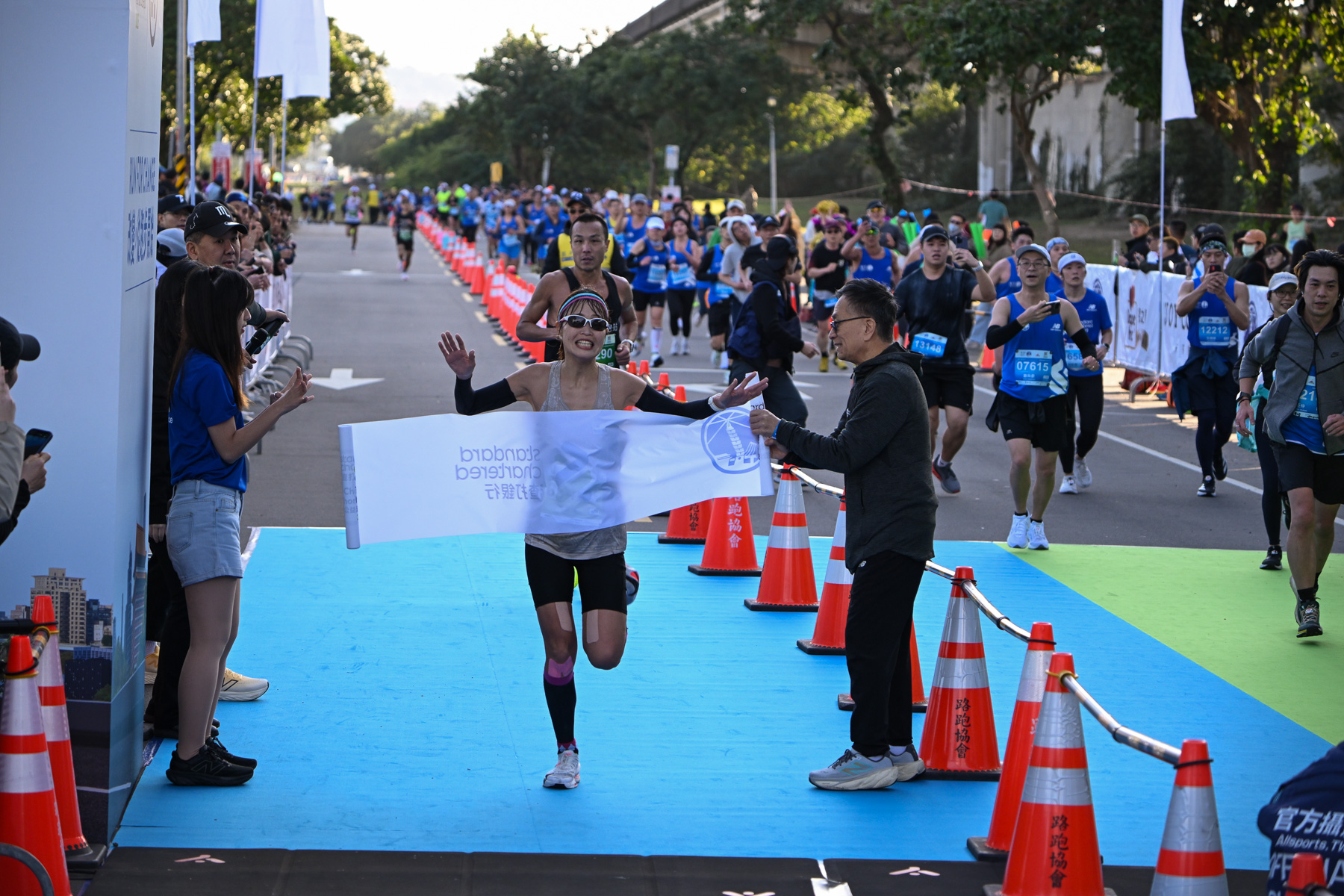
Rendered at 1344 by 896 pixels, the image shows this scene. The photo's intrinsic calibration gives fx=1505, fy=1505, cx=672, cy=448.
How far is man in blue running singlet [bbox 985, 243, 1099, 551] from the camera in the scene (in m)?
10.5

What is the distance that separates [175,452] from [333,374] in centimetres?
1390

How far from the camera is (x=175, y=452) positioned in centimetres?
568

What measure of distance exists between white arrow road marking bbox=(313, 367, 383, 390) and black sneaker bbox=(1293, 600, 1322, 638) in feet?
40.0

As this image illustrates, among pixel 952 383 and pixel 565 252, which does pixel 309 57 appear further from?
pixel 952 383

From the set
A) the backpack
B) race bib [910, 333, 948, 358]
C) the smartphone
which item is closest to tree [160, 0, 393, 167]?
the backpack

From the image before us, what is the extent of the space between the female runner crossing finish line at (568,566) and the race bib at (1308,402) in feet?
14.4

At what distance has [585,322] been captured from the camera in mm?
5977

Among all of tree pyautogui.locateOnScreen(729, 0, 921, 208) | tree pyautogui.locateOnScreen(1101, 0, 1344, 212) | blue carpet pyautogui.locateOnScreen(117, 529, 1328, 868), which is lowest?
blue carpet pyautogui.locateOnScreen(117, 529, 1328, 868)

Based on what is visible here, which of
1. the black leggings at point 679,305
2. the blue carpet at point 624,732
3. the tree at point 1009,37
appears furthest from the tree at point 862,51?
the blue carpet at point 624,732

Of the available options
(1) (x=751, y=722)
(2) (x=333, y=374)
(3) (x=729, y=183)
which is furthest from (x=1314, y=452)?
(3) (x=729, y=183)

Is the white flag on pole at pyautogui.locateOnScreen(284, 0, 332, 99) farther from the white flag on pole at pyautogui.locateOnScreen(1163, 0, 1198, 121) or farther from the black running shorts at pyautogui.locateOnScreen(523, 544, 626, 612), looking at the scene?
the black running shorts at pyautogui.locateOnScreen(523, 544, 626, 612)

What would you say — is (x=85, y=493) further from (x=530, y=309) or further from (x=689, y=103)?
(x=689, y=103)

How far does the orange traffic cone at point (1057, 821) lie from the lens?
4797mm

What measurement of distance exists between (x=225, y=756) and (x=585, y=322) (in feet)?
7.24
